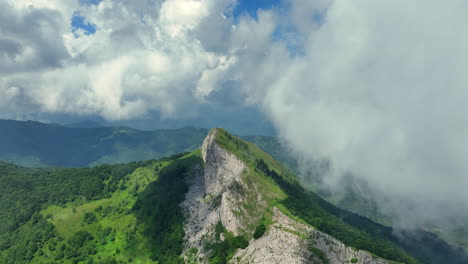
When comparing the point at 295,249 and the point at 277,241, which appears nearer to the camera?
the point at 295,249

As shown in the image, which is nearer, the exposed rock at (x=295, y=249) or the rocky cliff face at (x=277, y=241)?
the exposed rock at (x=295, y=249)

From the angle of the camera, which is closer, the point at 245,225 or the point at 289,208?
the point at 245,225

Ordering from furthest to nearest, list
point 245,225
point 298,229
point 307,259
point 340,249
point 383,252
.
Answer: point 383,252
point 245,225
point 298,229
point 340,249
point 307,259

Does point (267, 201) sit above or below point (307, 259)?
above

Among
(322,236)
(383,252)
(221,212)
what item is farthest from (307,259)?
(383,252)

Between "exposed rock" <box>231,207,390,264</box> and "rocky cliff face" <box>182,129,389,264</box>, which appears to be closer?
"exposed rock" <box>231,207,390,264</box>

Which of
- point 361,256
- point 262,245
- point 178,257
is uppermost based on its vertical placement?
point 361,256

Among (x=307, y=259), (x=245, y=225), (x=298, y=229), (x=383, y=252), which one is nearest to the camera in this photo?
(x=307, y=259)

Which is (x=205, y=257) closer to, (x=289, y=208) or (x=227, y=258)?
(x=227, y=258)

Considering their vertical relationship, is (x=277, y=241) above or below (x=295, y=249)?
above

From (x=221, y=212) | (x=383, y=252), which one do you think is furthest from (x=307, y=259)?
(x=383, y=252)
